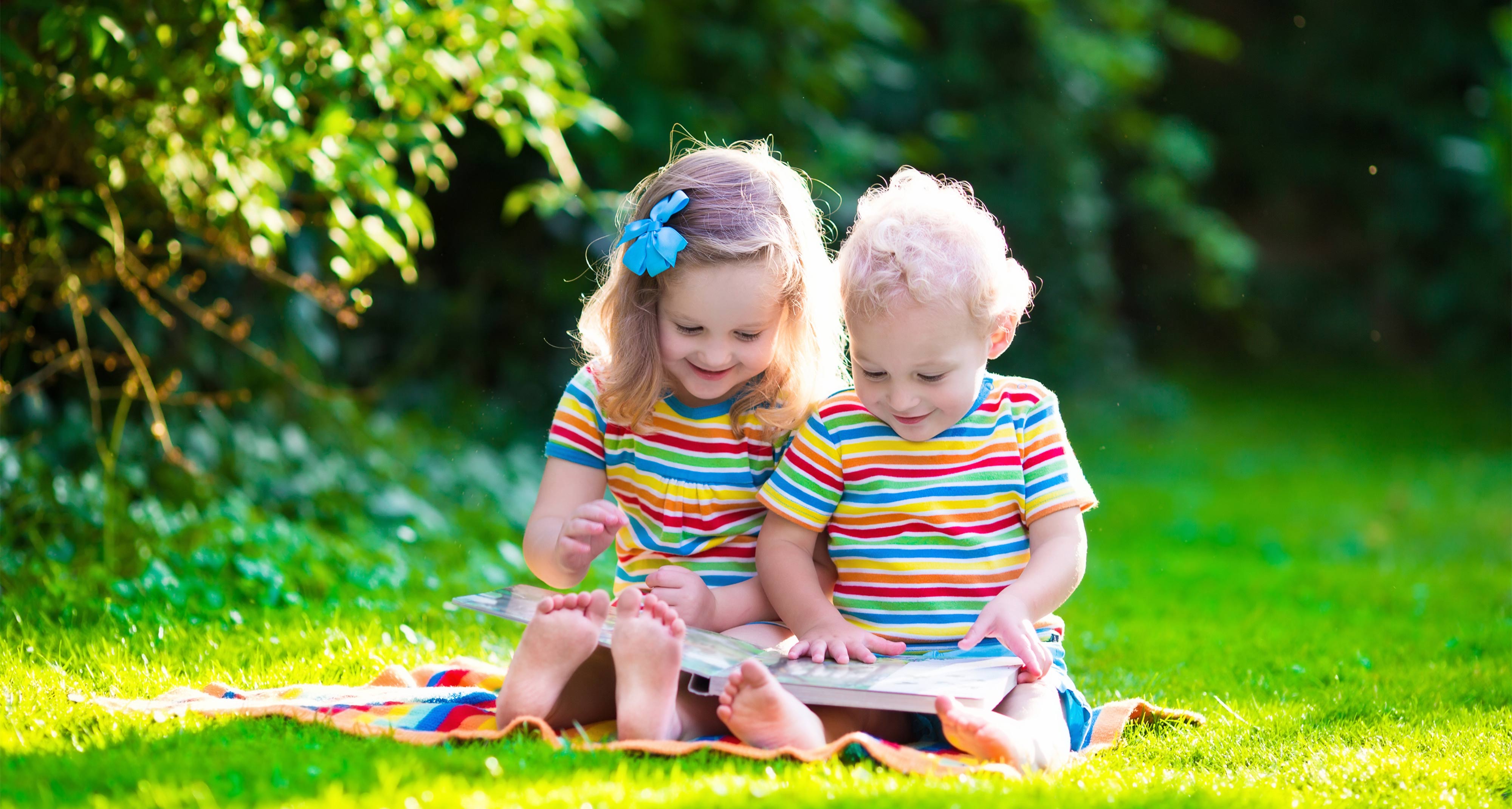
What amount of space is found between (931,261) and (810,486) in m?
0.45

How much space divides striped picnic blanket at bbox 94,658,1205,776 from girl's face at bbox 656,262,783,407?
24.9 inches

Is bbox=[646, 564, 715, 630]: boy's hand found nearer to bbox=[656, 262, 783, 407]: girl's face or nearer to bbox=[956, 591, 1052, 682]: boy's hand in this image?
bbox=[656, 262, 783, 407]: girl's face

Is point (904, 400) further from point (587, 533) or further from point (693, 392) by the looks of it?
point (587, 533)

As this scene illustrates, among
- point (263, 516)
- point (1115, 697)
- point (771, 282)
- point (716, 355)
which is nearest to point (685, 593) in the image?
point (716, 355)

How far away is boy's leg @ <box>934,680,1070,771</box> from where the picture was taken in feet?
6.62

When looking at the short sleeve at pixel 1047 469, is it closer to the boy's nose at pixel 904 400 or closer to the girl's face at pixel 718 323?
the boy's nose at pixel 904 400

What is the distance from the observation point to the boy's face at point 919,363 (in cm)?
230

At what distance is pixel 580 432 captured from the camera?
8.43 ft

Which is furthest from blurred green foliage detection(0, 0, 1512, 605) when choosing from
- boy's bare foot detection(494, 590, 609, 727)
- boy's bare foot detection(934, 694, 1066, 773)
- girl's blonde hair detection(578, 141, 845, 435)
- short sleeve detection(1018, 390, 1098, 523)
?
boy's bare foot detection(934, 694, 1066, 773)

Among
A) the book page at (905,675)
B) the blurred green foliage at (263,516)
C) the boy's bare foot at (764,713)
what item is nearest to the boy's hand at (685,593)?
the book page at (905,675)

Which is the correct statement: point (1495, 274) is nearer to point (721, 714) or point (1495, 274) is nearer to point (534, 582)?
point (534, 582)

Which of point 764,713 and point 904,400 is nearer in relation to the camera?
point 764,713

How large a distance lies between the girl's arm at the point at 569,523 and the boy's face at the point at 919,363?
1.62 ft

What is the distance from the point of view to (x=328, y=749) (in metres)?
1.97
